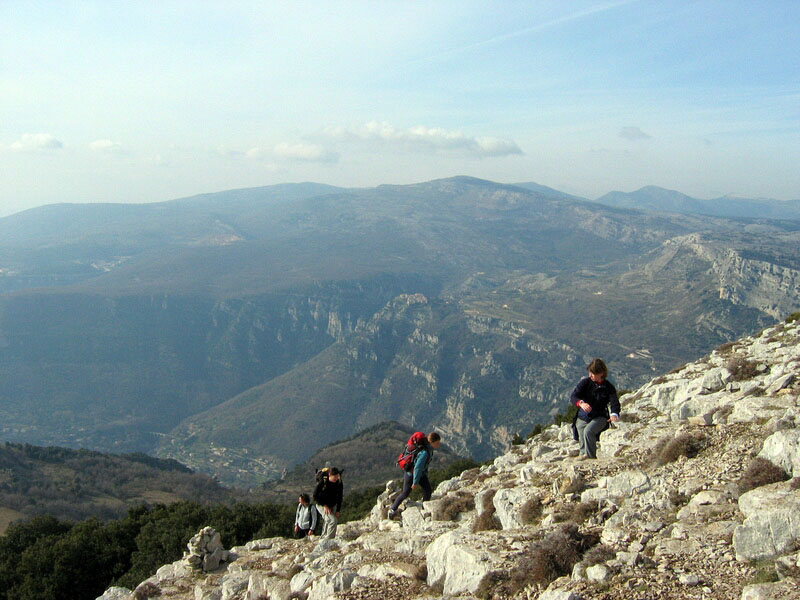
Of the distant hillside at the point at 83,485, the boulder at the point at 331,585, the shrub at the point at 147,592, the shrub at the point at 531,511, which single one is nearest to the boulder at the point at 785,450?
the shrub at the point at 531,511

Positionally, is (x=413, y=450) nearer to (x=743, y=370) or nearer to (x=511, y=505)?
(x=511, y=505)

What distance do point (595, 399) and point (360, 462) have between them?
122 metres

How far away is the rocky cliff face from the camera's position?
848cm

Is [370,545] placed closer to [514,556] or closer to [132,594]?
[514,556]

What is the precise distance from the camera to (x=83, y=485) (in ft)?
310

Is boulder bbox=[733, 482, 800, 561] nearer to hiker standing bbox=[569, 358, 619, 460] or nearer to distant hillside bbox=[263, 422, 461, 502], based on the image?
hiker standing bbox=[569, 358, 619, 460]

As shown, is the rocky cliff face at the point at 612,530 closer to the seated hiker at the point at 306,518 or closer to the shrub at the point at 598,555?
the shrub at the point at 598,555

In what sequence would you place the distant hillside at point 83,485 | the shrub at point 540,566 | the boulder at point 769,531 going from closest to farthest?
the boulder at point 769,531
the shrub at point 540,566
the distant hillside at point 83,485

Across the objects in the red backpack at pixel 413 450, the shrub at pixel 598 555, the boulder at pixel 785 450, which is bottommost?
the red backpack at pixel 413 450

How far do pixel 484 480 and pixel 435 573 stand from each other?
928cm

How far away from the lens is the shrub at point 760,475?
1049 cm

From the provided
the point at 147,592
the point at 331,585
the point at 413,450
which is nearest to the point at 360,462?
the point at 147,592

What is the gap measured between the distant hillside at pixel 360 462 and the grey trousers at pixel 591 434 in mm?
81320

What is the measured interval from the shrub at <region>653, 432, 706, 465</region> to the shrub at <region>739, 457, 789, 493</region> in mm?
2410
